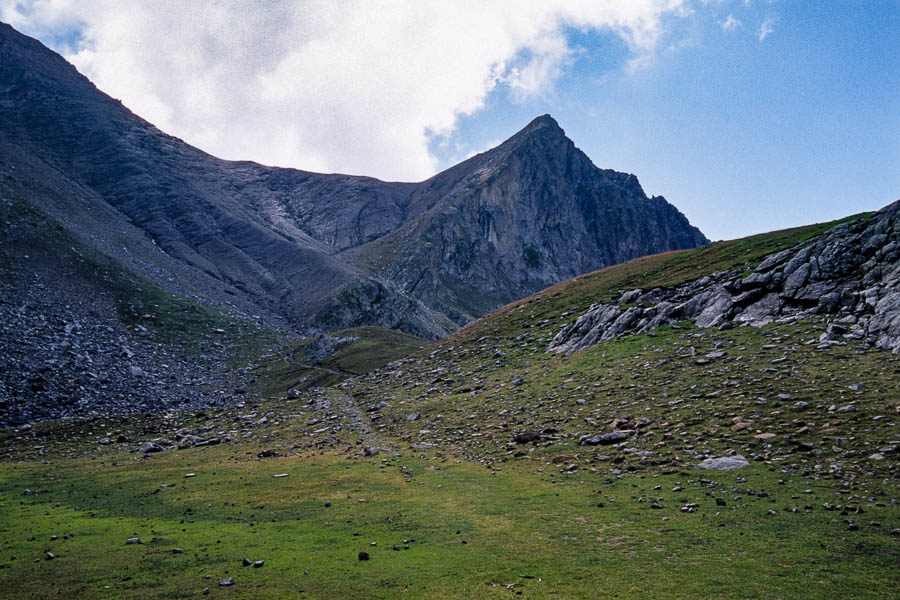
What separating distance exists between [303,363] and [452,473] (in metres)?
64.7

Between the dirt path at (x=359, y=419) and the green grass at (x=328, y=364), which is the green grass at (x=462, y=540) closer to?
the dirt path at (x=359, y=419)

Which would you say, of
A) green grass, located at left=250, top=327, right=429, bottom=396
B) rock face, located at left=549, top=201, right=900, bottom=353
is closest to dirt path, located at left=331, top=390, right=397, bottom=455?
green grass, located at left=250, top=327, right=429, bottom=396

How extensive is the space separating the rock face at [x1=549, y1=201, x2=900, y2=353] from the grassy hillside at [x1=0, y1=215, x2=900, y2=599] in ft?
9.02

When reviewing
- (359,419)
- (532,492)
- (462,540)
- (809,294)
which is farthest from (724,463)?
(359,419)

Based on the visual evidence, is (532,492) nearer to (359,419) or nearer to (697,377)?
(697,377)

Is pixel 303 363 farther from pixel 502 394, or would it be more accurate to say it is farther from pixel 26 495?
pixel 26 495

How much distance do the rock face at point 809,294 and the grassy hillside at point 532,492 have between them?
9.02 ft

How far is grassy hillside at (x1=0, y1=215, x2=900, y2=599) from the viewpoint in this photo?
43.4 feet

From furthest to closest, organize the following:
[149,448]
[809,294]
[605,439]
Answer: [149,448], [809,294], [605,439]

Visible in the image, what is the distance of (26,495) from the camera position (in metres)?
27.0

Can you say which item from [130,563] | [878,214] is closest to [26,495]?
[130,563]

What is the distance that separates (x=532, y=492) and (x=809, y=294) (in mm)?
32659

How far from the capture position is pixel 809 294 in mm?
38938

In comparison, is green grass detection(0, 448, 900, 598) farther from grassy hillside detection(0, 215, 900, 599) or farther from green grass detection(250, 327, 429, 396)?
green grass detection(250, 327, 429, 396)
